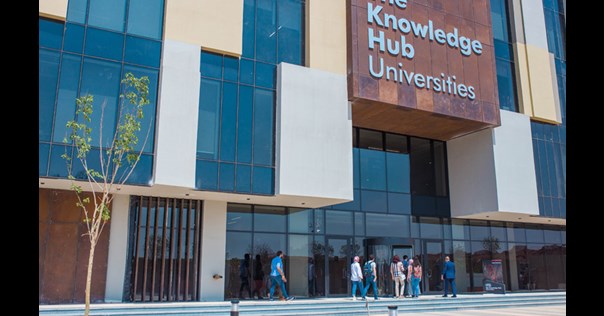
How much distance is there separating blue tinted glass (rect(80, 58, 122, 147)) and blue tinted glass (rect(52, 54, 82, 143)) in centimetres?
22

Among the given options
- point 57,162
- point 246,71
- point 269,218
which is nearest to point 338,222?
point 269,218

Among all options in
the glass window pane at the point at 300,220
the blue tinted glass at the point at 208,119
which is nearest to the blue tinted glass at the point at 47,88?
the blue tinted glass at the point at 208,119

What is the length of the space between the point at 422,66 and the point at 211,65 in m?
8.69

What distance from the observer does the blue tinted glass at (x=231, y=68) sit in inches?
695

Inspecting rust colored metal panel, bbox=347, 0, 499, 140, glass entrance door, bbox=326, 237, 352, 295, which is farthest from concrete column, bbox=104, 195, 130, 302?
rust colored metal panel, bbox=347, 0, 499, 140

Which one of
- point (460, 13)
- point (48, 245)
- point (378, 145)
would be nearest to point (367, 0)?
point (460, 13)

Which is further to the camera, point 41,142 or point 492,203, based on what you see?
point 492,203

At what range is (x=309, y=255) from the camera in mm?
20375

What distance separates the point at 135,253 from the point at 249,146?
5251 mm

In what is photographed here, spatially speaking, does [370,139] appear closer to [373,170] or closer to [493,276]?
[373,170]

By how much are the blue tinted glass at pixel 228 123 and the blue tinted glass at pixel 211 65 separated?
1.60ft

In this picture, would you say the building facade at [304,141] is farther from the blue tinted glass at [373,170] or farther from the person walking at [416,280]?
the person walking at [416,280]
